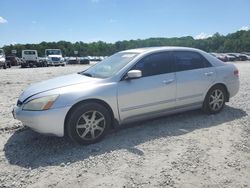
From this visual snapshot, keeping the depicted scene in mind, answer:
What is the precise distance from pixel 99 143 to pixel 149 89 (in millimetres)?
1332

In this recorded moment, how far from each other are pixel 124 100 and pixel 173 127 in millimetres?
1188

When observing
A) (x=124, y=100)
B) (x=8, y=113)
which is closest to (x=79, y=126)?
(x=124, y=100)

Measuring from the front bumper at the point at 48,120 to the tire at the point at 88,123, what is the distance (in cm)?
13

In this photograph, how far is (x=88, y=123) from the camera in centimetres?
492

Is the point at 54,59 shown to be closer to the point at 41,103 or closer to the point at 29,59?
the point at 29,59

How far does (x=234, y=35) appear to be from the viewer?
113 metres

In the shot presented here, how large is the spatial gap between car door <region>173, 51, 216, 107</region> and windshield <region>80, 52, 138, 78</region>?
1.01 m

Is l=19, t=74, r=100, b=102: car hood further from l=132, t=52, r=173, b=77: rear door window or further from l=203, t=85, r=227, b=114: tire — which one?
l=203, t=85, r=227, b=114: tire

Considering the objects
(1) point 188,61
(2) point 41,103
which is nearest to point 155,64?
(1) point 188,61

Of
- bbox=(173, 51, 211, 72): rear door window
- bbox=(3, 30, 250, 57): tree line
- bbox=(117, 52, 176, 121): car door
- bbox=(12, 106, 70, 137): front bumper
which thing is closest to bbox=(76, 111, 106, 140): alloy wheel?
bbox=(12, 106, 70, 137): front bumper

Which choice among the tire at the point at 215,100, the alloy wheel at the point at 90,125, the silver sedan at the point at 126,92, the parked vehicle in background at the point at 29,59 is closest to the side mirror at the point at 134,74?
the silver sedan at the point at 126,92

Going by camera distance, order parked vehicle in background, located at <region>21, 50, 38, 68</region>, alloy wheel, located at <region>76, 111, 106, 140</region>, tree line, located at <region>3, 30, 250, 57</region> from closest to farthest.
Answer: alloy wheel, located at <region>76, 111, 106, 140</region> < parked vehicle in background, located at <region>21, 50, 38, 68</region> < tree line, located at <region>3, 30, 250, 57</region>

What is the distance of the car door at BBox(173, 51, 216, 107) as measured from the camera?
19.5 ft

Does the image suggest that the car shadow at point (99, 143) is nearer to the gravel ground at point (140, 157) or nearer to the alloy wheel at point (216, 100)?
the gravel ground at point (140, 157)
